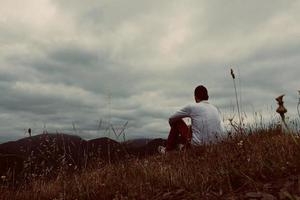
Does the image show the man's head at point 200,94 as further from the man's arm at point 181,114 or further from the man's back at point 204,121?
the man's arm at point 181,114

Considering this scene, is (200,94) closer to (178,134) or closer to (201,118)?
(201,118)

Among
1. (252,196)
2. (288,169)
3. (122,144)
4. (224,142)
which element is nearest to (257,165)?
(288,169)

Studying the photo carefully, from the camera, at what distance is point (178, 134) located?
339 inches

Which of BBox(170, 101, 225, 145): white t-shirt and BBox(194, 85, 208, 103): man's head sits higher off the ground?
BBox(194, 85, 208, 103): man's head

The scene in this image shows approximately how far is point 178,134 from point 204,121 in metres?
0.90

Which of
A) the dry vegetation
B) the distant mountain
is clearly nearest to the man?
the distant mountain

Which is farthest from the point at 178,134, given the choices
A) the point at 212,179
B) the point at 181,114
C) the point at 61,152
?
the point at 212,179

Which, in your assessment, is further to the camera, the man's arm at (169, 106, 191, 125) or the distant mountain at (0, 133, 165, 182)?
the man's arm at (169, 106, 191, 125)

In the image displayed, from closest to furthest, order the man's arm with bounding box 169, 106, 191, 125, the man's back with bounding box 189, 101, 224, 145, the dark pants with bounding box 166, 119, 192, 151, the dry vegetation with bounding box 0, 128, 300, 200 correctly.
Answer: the dry vegetation with bounding box 0, 128, 300, 200, the man's back with bounding box 189, 101, 224, 145, the man's arm with bounding box 169, 106, 191, 125, the dark pants with bounding box 166, 119, 192, 151

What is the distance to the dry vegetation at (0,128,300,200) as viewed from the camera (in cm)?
383

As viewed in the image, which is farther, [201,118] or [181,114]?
[181,114]

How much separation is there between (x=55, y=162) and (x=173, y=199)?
148 inches

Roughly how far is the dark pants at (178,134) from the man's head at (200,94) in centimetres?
56

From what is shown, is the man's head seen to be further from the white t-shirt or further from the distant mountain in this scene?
the distant mountain
